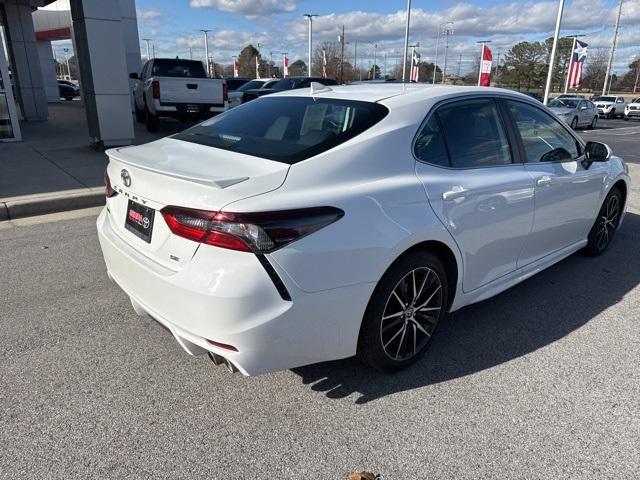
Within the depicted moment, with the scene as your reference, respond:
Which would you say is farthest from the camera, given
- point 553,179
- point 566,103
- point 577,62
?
point 577,62

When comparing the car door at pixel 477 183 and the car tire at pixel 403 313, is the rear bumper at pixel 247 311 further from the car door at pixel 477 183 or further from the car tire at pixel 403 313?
the car door at pixel 477 183

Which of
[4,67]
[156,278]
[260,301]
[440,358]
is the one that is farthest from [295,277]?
[4,67]

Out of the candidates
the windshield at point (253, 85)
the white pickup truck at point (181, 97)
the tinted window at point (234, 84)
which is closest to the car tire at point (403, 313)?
the white pickup truck at point (181, 97)

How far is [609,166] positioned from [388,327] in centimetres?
334

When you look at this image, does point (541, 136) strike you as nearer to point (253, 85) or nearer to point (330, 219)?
point (330, 219)

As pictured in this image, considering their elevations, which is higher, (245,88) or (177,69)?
(177,69)

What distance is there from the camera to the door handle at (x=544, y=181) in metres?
3.66

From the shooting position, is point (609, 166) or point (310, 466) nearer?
point (310, 466)

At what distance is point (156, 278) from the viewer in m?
2.48

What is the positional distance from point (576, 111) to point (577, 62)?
920 cm

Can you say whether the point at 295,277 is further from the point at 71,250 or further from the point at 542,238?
the point at 71,250

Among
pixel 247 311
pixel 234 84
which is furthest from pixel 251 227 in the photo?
pixel 234 84

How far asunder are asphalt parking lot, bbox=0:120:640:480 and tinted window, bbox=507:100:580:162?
1.22 m

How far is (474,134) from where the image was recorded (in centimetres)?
335
